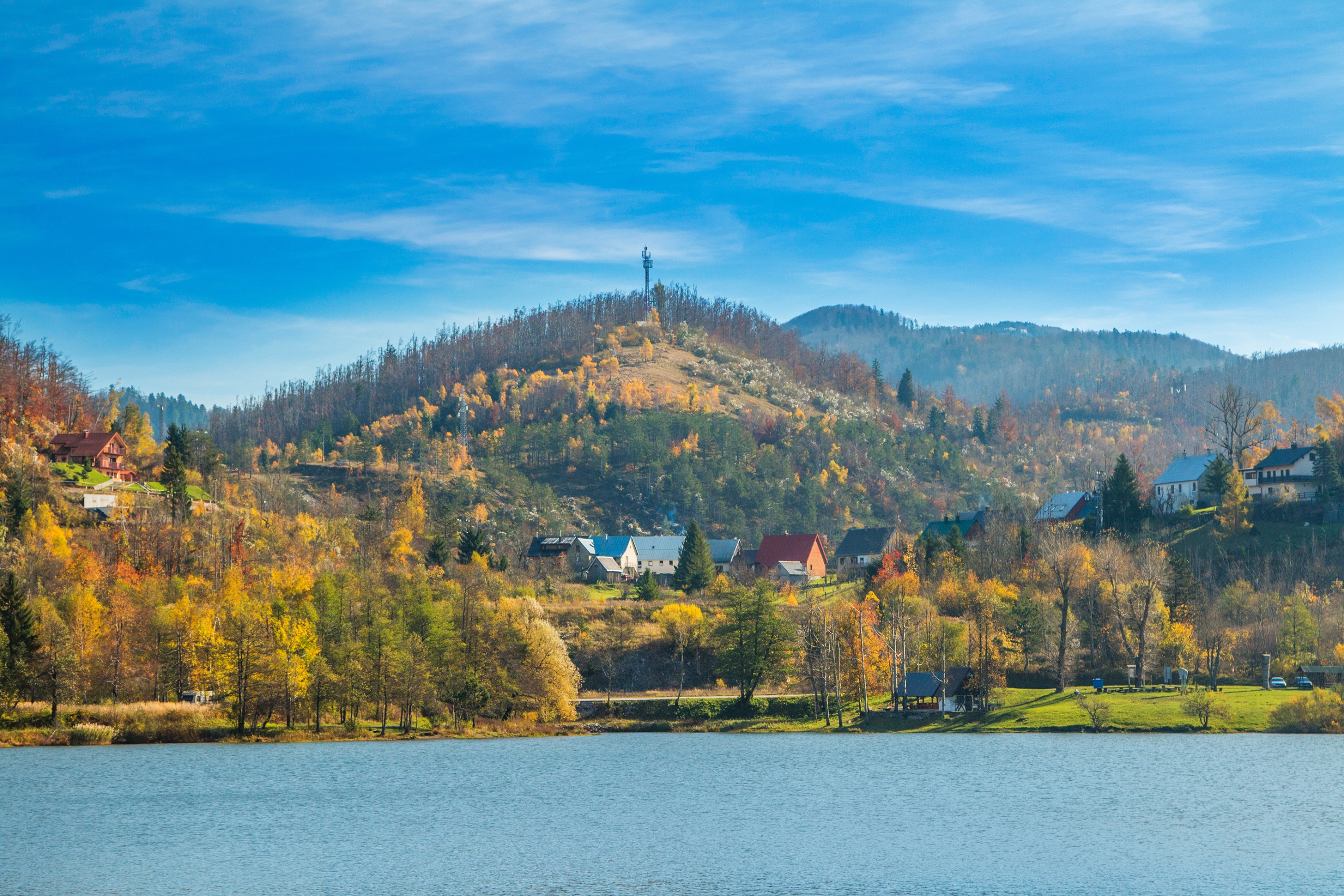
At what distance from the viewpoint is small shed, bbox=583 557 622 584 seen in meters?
147

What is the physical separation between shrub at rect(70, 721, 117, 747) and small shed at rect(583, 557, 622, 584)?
3044 inches

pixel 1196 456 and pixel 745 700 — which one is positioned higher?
pixel 1196 456

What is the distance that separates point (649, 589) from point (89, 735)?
58943mm

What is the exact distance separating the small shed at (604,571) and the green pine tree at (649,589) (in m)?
22.9

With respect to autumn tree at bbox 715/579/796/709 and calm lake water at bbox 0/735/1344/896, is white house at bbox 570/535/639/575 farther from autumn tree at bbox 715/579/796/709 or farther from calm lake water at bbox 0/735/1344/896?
calm lake water at bbox 0/735/1344/896

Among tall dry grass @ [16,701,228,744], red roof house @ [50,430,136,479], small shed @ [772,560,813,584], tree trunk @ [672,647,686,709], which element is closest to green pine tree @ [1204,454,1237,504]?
small shed @ [772,560,813,584]

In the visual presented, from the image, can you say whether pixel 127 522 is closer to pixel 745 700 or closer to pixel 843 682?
pixel 745 700

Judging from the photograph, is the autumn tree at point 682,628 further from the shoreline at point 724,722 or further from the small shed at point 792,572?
the small shed at point 792,572

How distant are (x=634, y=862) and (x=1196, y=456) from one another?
126913 millimetres

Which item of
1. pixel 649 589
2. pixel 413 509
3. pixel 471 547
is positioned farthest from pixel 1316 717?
pixel 413 509

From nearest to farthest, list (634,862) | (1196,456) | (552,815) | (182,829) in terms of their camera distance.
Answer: (634,862) → (182,829) → (552,815) → (1196,456)

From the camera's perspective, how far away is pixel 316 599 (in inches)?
3472

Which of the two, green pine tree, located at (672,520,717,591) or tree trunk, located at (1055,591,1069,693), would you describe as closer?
tree trunk, located at (1055,591,1069,693)

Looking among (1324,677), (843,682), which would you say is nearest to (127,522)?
(843,682)
